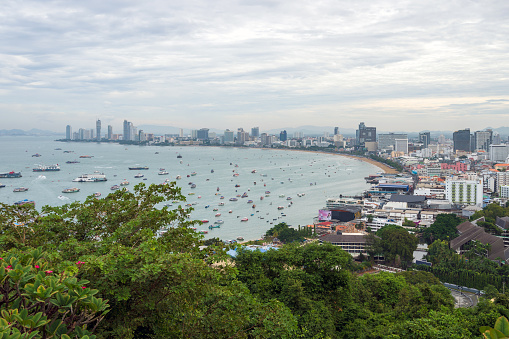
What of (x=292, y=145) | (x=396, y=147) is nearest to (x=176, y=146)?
(x=292, y=145)

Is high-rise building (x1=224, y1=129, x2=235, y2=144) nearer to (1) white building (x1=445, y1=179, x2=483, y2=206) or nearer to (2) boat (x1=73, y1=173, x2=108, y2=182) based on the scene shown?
(2) boat (x1=73, y1=173, x2=108, y2=182)

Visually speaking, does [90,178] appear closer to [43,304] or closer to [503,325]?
[43,304]

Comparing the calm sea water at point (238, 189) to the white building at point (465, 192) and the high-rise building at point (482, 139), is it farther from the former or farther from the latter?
the high-rise building at point (482, 139)

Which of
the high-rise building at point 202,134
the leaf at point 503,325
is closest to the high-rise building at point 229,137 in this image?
the high-rise building at point 202,134

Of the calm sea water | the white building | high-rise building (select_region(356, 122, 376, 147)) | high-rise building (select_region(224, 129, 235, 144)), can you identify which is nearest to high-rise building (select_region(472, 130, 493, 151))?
high-rise building (select_region(356, 122, 376, 147))

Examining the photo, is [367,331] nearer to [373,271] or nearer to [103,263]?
Answer: [103,263]

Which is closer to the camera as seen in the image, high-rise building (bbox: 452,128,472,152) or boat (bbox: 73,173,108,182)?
boat (bbox: 73,173,108,182)
